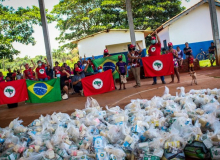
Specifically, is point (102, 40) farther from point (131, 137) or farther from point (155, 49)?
point (131, 137)

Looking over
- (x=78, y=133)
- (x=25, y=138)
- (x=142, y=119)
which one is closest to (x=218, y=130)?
(x=142, y=119)

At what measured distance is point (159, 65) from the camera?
842 centimetres

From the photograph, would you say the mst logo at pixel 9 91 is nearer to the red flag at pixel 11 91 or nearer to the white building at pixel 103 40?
the red flag at pixel 11 91

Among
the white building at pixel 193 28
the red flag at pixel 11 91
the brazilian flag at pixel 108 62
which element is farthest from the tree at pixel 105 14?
the red flag at pixel 11 91

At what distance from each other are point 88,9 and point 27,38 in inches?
364

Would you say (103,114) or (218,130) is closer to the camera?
(218,130)

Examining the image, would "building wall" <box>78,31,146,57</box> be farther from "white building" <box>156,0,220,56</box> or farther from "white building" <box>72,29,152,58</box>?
"white building" <box>156,0,220,56</box>

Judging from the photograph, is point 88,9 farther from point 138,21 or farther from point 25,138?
point 25,138

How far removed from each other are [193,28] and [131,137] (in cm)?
1795

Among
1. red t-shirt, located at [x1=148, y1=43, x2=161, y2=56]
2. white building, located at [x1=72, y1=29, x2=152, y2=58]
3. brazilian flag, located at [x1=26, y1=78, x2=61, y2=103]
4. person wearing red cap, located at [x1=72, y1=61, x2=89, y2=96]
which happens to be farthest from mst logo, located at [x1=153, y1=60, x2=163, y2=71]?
white building, located at [x1=72, y1=29, x2=152, y2=58]

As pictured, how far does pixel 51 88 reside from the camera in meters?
8.19

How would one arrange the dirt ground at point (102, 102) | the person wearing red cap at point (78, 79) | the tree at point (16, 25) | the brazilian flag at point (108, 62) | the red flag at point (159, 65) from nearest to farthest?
the dirt ground at point (102, 102), the red flag at point (159, 65), the person wearing red cap at point (78, 79), the brazilian flag at point (108, 62), the tree at point (16, 25)

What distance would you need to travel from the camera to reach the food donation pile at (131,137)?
2.86 m

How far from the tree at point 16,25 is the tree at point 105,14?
19.0 ft
